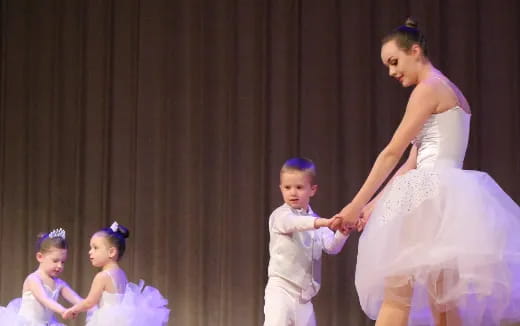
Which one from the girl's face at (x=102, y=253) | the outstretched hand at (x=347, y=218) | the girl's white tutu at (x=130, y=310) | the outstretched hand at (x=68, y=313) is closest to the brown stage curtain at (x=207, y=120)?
the girl's white tutu at (x=130, y=310)

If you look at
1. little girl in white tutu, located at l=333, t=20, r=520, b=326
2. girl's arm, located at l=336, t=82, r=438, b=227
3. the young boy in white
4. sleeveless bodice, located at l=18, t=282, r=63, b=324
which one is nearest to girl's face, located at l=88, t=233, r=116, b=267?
sleeveless bodice, located at l=18, t=282, r=63, b=324

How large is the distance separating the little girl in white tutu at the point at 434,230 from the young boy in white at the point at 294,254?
0.74 meters

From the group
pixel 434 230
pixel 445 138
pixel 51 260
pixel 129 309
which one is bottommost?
pixel 129 309

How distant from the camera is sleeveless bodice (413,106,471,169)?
9.32 ft

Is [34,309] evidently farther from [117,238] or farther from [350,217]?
[350,217]

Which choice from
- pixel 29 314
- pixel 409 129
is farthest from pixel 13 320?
pixel 409 129

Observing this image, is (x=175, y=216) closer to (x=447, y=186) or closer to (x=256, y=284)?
(x=256, y=284)

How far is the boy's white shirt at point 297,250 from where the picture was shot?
3.62m

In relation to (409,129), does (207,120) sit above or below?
above

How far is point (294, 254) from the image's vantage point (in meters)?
3.65

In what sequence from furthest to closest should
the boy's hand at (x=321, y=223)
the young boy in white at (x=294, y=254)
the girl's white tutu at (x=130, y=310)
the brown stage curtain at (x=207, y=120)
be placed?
the brown stage curtain at (x=207, y=120), the girl's white tutu at (x=130, y=310), the young boy in white at (x=294, y=254), the boy's hand at (x=321, y=223)

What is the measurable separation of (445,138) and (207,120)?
3.20 m

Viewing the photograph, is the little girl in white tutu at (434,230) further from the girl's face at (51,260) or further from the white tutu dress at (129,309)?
the girl's face at (51,260)

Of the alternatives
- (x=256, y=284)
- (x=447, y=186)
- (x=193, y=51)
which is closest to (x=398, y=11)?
(x=193, y=51)
